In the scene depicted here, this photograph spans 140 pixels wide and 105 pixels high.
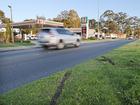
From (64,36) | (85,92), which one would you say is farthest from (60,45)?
(85,92)

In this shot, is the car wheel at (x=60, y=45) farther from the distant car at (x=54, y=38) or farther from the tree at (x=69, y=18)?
the tree at (x=69, y=18)

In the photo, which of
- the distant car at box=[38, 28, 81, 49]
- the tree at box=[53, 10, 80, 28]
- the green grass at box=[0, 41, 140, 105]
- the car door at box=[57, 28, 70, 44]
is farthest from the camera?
the tree at box=[53, 10, 80, 28]

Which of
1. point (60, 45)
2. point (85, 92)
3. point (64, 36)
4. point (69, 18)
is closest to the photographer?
point (85, 92)

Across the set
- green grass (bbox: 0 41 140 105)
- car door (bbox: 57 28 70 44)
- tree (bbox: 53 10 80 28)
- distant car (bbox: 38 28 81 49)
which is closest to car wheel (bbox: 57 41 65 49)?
distant car (bbox: 38 28 81 49)

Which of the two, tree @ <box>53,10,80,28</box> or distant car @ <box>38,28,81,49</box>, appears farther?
tree @ <box>53,10,80,28</box>

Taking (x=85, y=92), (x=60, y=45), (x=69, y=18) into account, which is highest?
(x=69, y=18)

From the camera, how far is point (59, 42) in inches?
Result: 1004

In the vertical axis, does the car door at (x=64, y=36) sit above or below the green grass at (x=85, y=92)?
above

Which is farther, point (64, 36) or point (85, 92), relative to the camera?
point (64, 36)

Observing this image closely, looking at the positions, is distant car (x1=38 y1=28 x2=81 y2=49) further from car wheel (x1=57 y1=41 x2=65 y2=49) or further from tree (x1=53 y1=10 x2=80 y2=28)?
tree (x1=53 y1=10 x2=80 y2=28)

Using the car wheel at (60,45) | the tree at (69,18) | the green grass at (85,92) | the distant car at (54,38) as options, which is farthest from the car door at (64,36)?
the tree at (69,18)

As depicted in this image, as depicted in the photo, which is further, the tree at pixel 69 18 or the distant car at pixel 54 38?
the tree at pixel 69 18

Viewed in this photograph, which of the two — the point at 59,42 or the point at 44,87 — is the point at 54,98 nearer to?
the point at 44,87

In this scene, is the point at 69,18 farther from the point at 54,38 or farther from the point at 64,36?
the point at 54,38
